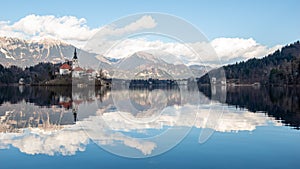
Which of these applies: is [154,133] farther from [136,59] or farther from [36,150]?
[136,59]

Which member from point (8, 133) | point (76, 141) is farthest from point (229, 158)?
point (8, 133)

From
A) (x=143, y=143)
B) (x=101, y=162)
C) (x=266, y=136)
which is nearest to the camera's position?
(x=101, y=162)

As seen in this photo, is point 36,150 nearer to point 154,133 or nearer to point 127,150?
point 127,150

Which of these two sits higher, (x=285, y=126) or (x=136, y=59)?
(x=136, y=59)

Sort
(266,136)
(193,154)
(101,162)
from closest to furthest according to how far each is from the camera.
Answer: (101,162), (193,154), (266,136)

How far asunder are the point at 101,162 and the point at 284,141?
12006 millimetres

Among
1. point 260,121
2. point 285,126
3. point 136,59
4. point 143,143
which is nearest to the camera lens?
point 143,143

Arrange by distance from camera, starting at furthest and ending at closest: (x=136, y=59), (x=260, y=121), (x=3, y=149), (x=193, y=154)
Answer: (x=136, y=59) < (x=260, y=121) < (x=3, y=149) < (x=193, y=154)

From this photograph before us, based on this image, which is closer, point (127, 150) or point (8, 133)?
point (127, 150)

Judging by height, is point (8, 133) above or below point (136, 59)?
below

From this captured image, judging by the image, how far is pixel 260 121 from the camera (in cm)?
3142

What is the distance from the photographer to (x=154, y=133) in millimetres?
24359

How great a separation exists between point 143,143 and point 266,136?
343 inches

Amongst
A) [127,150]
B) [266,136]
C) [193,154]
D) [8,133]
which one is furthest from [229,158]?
[8,133]
